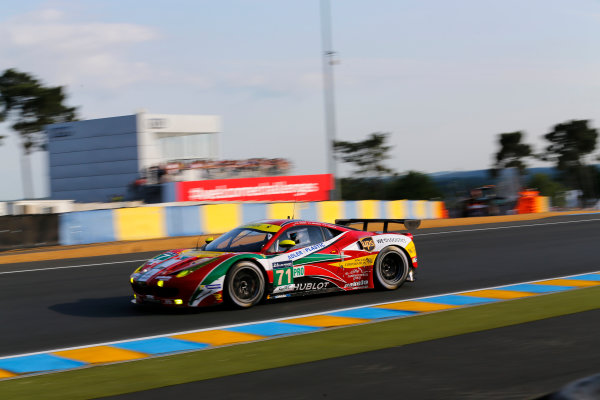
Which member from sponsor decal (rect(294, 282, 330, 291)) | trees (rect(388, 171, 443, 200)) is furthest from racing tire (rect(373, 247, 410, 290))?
trees (rect(388, 171, 443, 200))

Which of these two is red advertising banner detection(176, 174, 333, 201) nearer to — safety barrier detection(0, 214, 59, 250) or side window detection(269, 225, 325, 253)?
safety barrier detection(0, 214, 59, 250)

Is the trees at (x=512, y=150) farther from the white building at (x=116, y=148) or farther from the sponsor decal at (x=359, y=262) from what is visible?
the sponsor decal at (x=359, y=262)

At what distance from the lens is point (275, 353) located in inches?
277

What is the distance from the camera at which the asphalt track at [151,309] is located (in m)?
8.60

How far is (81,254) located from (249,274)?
32.0 ft

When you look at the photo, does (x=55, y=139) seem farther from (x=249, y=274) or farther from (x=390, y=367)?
(x=390, y=367)

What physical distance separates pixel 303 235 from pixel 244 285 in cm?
127

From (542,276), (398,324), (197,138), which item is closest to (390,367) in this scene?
(398,324)

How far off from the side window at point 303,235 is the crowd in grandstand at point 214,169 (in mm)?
22011

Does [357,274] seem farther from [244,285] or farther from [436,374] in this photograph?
[436,374]

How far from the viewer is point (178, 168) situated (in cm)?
3241

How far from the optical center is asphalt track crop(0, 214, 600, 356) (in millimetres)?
8602

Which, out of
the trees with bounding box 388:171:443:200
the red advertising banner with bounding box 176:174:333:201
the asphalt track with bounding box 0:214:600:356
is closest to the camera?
the asphalt track with bounding box 0:214:600:356

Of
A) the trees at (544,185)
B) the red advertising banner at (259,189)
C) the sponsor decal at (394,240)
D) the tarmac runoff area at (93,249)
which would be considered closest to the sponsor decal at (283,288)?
the sponsor decal at (394,240)
